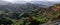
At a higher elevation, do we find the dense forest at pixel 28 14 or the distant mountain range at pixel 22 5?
the distant mountain range at pixel 22 5

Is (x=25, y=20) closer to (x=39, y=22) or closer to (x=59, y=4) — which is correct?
(x=39, y=22)

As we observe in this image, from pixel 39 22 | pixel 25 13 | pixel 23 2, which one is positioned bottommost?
pixel 39 22

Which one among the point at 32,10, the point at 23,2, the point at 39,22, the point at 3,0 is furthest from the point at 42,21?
the point at 3,0

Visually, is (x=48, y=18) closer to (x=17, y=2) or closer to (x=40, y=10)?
(x=40, y=10)

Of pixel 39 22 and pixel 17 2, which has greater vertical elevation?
pixel 17 2

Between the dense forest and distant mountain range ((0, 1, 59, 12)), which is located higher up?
distant mountain range ((0, 1, 59, 12))

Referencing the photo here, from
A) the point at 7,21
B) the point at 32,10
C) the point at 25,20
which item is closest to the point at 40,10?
the point at 32,10
